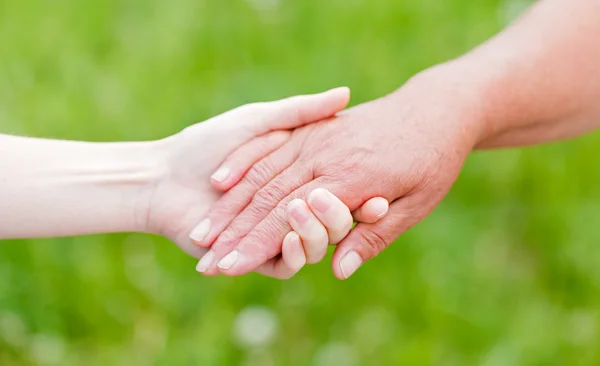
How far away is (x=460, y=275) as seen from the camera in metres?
2.09

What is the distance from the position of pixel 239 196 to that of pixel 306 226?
0.79 feet

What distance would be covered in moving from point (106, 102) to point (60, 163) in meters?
0.75

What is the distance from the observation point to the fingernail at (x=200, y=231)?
162cm

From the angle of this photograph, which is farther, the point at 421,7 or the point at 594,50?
the point at 421,7

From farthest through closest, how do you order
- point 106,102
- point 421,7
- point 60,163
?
point 421,7, point 106,102, point 60,163

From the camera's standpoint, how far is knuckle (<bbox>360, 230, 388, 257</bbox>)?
1559 mm

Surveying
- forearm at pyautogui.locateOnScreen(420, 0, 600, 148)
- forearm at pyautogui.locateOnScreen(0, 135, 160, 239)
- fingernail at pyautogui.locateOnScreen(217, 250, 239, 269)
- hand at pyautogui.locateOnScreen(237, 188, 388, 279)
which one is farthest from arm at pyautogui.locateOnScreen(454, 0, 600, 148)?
forearm at pyautogui.locateOnScreen(0, 135, 160, 239)

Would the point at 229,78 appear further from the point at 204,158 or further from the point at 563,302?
the point at 563,302

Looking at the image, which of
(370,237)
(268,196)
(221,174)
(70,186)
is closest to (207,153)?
(221,174)

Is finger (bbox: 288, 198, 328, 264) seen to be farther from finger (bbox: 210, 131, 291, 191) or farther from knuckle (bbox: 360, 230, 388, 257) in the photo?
finger (bbox: 210, 131, 291, 191)

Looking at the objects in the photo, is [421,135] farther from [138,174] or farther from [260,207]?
[138,174]

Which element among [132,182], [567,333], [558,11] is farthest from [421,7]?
[132,182]

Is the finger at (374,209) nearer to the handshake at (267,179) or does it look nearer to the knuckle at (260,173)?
the handshake at (267,179)

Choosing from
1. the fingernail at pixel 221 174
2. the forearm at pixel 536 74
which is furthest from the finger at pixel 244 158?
the forearm at pixel 536 74
